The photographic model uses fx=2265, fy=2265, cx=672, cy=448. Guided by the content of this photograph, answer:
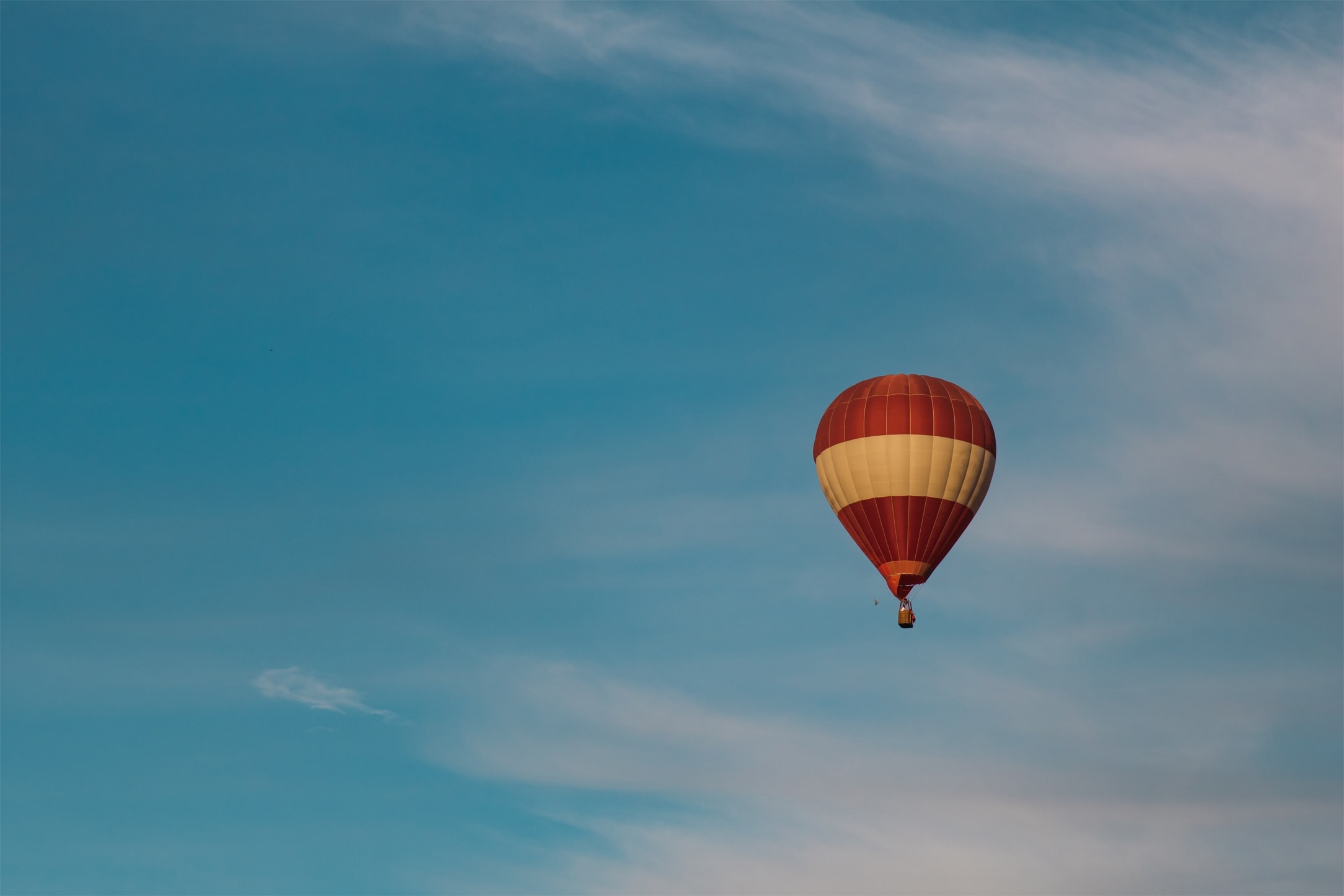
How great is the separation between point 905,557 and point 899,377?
778cm

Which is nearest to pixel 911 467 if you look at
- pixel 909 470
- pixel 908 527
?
pixel 909 470

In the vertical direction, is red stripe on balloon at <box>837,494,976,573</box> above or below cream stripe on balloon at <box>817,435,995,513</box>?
below

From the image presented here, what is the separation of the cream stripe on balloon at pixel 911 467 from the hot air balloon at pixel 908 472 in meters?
0.03

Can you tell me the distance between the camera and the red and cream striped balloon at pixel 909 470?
93.7 meters

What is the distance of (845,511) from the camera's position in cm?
9562

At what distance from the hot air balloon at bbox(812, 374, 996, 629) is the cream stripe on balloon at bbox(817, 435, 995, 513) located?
26 mm

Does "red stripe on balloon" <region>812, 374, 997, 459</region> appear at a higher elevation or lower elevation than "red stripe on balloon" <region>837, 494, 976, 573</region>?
higher

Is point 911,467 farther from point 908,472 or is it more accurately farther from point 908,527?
point 908,527

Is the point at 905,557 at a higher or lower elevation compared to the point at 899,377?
lower

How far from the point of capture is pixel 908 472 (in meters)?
93.6

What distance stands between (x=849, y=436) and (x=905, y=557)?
563 centimetres

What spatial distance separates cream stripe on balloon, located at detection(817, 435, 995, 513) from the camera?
307 ft

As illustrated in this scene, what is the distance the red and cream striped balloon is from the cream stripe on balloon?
3cm

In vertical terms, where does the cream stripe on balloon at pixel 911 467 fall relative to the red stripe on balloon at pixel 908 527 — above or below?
above
